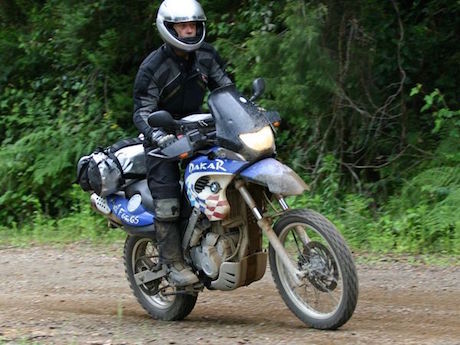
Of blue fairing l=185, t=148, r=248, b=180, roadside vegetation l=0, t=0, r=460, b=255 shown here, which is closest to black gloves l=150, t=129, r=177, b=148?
blue fairing l=185, t=148, r=248, b=180

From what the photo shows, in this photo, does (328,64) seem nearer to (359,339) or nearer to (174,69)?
(174,69)

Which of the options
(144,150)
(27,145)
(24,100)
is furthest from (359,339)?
(24,100)

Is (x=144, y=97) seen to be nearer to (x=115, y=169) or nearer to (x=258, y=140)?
(x=115, y=169)

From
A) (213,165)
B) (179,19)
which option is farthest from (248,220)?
(179,19)

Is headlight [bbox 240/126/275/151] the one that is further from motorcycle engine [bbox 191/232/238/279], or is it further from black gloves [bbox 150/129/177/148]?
motorcycle engine [bbox 191/232/238/279]

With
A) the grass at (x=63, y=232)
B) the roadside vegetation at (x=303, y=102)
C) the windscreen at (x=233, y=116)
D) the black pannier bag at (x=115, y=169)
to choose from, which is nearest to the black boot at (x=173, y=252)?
the black pannier bag at (x=115, y=169)

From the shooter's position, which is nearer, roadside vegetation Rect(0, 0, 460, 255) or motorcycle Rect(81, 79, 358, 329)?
motorcycle Rect(81, 79, 358, 329)

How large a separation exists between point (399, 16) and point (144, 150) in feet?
19.4

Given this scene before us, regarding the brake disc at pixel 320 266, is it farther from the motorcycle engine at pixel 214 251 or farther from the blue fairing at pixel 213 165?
the blue fairing at pixel 213 165

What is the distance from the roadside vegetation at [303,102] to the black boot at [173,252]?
140 inches

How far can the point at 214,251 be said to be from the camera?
260 inches

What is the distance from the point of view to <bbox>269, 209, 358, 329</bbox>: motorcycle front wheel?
5.95m

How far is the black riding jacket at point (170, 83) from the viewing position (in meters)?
6.75

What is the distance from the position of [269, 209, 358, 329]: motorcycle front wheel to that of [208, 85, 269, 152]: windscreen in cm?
63
